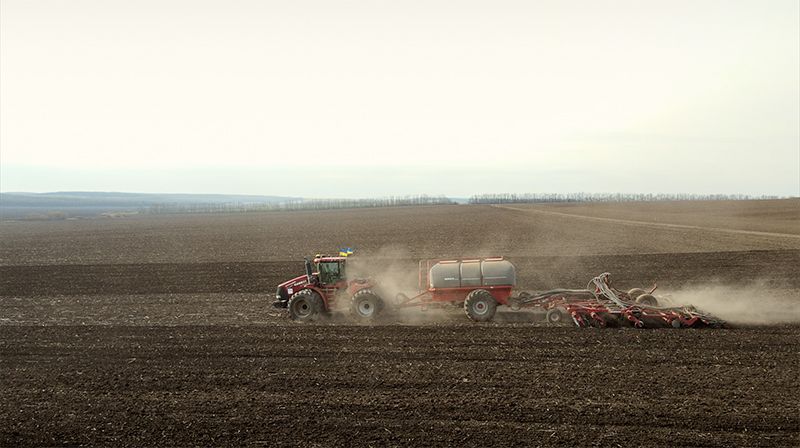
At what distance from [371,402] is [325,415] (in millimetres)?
1000

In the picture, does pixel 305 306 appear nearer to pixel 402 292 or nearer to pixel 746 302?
pixel 402 292

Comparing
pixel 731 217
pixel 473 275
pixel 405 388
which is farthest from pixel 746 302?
pixel 731 217

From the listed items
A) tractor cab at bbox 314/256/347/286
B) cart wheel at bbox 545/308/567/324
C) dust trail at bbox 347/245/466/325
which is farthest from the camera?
tractor cab at bbox 314/256/347/286

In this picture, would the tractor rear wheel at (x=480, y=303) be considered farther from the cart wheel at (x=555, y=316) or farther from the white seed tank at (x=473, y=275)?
the cart wheel at (x=555, y=316)

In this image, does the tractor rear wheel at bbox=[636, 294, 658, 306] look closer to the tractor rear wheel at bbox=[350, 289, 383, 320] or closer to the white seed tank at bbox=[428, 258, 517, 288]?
the white seed tank at bbox=[428, 258, 517, 288]

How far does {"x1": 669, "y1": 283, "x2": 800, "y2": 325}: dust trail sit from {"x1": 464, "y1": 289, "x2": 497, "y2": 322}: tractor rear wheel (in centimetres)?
715

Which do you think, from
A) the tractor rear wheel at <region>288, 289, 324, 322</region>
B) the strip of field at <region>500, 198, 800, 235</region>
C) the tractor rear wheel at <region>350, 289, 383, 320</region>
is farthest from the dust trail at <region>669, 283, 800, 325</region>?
the strip of field at <region>500, 198, 800, 235</region>

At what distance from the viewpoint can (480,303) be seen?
17859 millimetres

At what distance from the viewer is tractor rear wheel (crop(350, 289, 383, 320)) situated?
18188 mm

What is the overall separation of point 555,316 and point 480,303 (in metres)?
2.38

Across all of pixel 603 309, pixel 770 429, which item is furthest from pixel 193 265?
pixel 770 429

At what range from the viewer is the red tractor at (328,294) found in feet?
59.9

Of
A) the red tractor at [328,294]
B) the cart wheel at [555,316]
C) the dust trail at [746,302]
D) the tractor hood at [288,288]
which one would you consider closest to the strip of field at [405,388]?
the cart wheel at [555,316]

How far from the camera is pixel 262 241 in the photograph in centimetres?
5022
